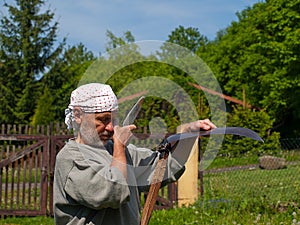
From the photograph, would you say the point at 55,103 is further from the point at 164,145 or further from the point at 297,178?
the point at 164,145

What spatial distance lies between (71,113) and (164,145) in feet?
1.48

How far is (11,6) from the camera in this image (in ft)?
100

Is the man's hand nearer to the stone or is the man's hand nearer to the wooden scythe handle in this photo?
the wooden scythe handle

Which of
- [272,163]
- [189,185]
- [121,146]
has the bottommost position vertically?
[189,185]

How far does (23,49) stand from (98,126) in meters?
29.4

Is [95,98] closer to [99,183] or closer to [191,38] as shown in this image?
[99,183]

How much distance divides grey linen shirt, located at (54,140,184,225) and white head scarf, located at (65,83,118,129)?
0.19 meters

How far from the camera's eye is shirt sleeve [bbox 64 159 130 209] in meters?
2.29

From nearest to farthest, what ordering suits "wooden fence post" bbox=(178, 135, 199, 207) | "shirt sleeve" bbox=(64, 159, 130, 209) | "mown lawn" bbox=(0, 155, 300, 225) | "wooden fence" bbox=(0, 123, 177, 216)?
"shirt sleeve" bbox=(64, 159, 130, 209) → "mown lawn" bbox=(0, 155, 300, 225) → "wooden fence post" bbox=(178, 135, 199, 207) → "wooden fence" bbox=(0, 123, 177, 216)

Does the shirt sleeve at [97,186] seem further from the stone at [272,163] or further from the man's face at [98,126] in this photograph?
the stone at [272,163]

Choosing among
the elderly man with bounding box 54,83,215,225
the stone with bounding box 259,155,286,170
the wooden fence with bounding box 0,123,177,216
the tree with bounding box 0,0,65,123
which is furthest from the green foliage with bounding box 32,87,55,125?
the elderly man with bounding box 54,83,215,225

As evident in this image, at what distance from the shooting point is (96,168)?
2.35 m

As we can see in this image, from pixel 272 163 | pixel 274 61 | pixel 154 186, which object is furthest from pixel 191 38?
pixel 154 186

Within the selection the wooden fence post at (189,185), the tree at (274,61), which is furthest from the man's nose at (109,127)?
the tree at (274,61)
